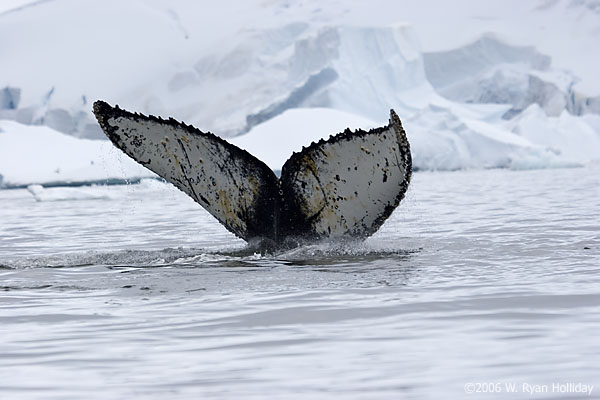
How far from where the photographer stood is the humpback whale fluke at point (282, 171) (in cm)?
552

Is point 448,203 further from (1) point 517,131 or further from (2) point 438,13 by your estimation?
(2) point 438,13

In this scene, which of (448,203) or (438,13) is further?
(438,13)

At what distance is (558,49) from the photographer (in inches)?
3132

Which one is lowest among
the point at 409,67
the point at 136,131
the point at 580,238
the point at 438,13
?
the point at 580,238

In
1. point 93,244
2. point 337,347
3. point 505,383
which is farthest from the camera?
point 93,244

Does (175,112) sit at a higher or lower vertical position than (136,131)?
higher

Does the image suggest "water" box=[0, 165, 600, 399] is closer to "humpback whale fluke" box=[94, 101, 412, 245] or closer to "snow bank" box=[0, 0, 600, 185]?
"humpback whale fluke" box=[94, 101, 412, 245]

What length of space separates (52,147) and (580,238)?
32.0m

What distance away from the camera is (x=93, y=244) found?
29.3 ft

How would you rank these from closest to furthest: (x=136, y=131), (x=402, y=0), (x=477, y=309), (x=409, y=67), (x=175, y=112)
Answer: (x=477, y=309) → (x=136, y=131) → (x=409, y=67) → (x=175, y=112) → (x=402, y=0)

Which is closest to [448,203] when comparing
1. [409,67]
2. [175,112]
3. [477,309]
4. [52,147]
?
[477,309]

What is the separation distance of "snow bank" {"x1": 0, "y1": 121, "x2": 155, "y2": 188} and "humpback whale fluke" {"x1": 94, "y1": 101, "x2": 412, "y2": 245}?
2470cm

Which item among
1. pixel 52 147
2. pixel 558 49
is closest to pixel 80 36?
pixel 558 49

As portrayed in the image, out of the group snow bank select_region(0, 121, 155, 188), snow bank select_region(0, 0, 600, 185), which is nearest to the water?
snow bank select_region(0, 0, 600, 185)
